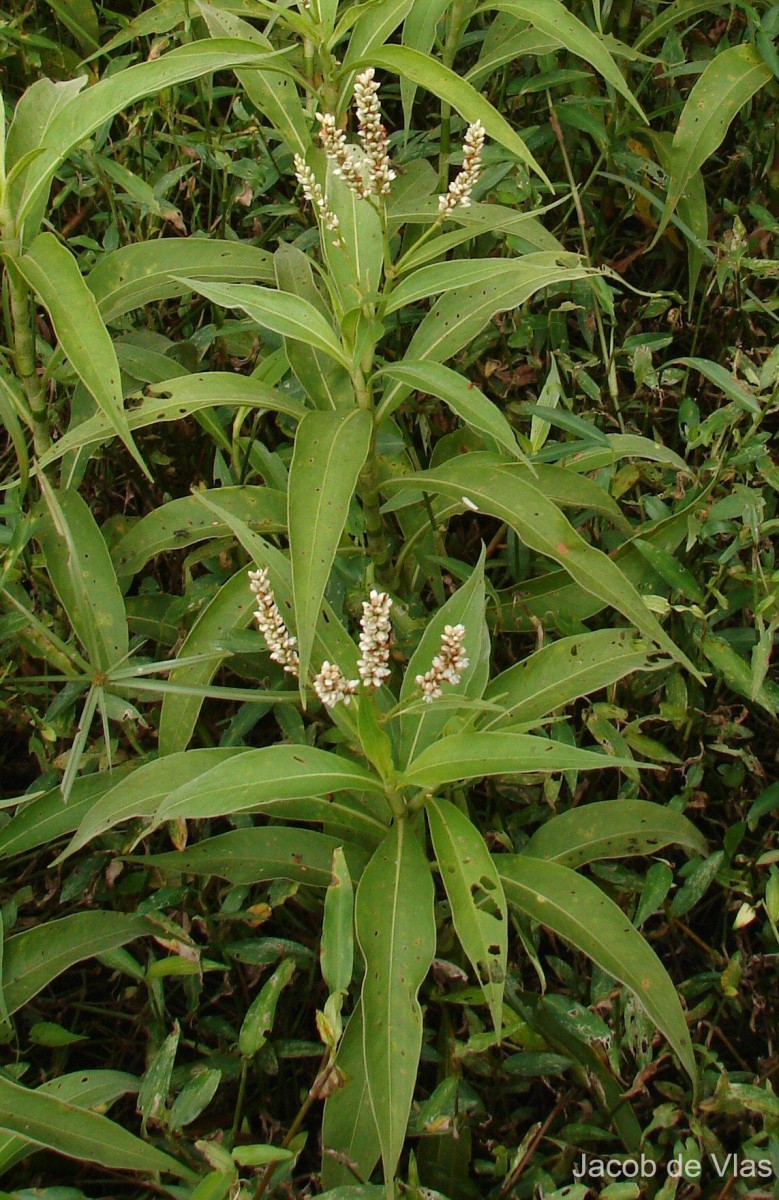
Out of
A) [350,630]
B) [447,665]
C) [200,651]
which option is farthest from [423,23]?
[447,665]

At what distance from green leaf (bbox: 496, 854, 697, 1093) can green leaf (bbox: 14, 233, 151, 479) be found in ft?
2.66

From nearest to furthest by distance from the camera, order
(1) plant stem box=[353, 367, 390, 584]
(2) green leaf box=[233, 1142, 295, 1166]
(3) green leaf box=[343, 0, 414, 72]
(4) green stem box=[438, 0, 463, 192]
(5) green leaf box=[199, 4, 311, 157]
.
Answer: (2) green leaf box=[233, 1142, 295, 1166], (1) plant stem box=[353, 367, 390, 584], (3) green leaf box=[343, 0, 414, 72], (5) green leaf box=[199, 4, 311, 157], (4) green stem box=[438, 0, 463, 192]

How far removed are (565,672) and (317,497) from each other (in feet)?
1.50

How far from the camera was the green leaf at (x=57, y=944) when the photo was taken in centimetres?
173

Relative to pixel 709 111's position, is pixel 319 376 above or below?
below

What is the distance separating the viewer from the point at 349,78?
6.44 feet

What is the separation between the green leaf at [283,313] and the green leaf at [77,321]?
159mm

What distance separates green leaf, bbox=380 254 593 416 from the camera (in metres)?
1.79

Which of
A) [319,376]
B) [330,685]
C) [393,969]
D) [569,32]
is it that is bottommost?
[393,969]

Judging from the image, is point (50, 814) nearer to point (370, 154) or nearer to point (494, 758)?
point (494, 758)

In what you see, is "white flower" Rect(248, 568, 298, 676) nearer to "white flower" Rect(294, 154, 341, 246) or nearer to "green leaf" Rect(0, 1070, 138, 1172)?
"white flower" Rect(294, 154, 341, 246)

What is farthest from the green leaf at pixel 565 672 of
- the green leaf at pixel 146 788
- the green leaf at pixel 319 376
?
the green leaf at pixel 319 376

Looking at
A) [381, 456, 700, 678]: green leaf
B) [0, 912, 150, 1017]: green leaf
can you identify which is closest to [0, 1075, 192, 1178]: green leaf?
[0, 912, 150, 1017]: green leaf

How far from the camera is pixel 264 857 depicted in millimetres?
1701
